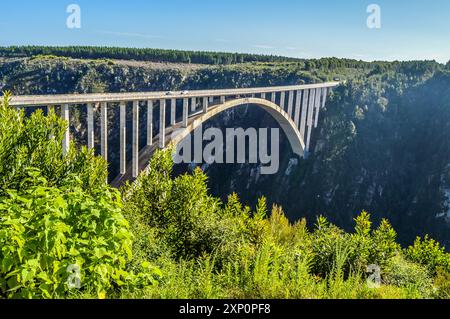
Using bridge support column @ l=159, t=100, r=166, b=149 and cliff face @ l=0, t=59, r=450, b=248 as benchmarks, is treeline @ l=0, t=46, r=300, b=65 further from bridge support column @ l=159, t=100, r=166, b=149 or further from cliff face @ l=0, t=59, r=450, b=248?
bridge support column @ l=159, t=100, r=166, b=149

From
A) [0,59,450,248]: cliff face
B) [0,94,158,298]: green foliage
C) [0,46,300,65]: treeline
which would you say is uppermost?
[0,46,300,65]: treeline

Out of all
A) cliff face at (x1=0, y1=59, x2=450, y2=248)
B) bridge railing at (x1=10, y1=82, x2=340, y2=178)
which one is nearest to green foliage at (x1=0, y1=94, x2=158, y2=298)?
bridge railing at (x1=10, y1=82, x2=340, y2=178)

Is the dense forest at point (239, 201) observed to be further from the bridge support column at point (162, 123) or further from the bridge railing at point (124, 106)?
the bridge support column at point (162, 123)

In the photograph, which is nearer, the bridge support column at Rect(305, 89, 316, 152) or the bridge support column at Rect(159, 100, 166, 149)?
the bridge support column at Rect(159, 100, 166, 149)

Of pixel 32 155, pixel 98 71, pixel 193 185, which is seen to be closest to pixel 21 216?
pixel 32 155

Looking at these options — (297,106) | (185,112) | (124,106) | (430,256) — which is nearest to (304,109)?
(297,106)

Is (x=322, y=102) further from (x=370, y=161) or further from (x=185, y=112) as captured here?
(x=185, y=112)
